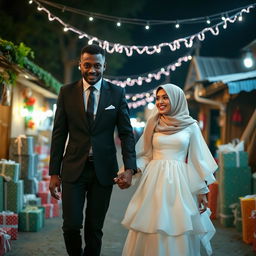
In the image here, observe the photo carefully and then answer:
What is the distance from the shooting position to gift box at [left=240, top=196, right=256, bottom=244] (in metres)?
5.79

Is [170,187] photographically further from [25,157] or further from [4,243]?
[25,157]

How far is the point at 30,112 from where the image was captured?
1021 centimetres

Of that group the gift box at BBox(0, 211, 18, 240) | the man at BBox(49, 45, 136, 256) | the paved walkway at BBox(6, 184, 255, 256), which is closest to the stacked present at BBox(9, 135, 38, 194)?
the paved walkway at BBox(6, 184, 255, 256)

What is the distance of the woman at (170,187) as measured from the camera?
3.95 metres

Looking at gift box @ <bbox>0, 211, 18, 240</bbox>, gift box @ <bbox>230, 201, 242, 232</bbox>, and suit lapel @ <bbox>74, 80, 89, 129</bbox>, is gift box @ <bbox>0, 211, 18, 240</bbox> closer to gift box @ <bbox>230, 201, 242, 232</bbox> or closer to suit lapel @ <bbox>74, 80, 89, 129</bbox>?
suit lapel @ <bbox>74, 80, 89, 129</bbox>

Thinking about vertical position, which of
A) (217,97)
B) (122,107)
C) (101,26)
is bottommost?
(122,107)

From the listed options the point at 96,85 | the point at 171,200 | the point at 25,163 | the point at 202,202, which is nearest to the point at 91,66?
the point at 96,85

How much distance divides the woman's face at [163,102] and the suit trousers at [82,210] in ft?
3.31

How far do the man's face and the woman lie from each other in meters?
0.78

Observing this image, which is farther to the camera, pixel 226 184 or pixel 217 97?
pixel 217 97

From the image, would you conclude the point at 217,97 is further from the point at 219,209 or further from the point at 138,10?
the point at 138,10

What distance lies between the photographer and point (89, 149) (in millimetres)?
3828

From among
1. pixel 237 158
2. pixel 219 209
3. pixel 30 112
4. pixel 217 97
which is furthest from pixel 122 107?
pixel 217 97

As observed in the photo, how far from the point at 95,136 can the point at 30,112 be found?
676 centimetres
